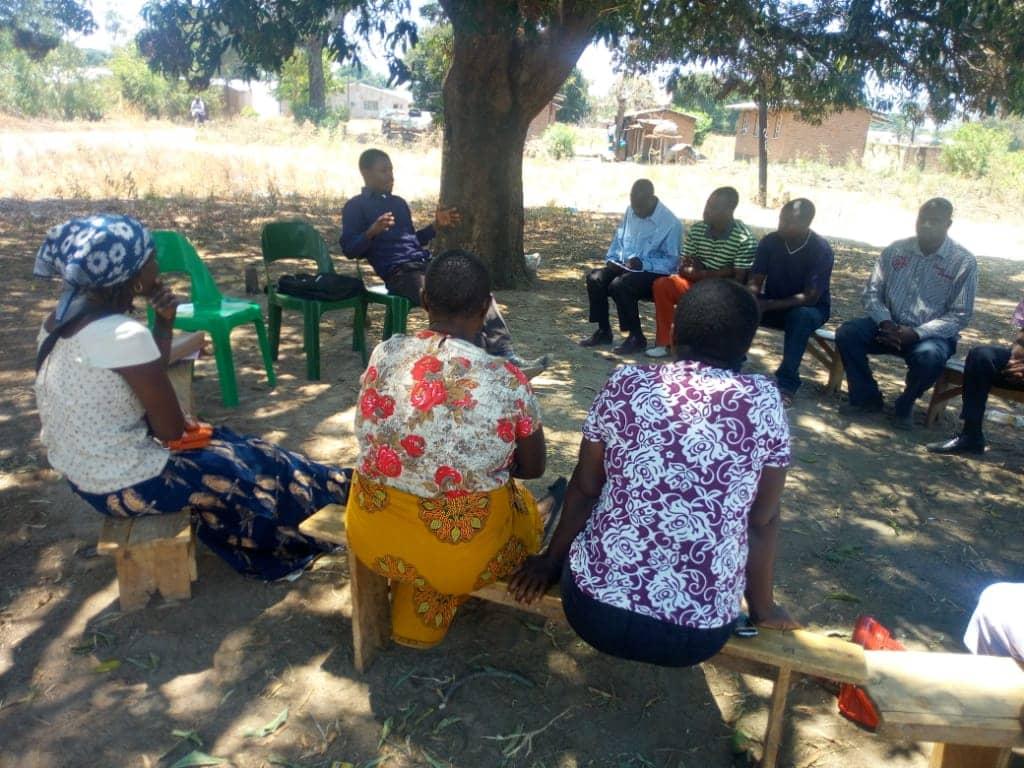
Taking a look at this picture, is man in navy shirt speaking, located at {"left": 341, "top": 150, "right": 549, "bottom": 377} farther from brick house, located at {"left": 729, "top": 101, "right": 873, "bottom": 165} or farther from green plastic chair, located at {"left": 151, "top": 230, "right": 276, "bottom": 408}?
brick house, located at {"left": 729, "top": 101, "right": 873, "bottom": 165}

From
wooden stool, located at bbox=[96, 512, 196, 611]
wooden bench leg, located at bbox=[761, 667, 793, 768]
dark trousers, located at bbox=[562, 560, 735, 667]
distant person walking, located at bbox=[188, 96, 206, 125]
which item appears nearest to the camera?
dark trousers, located at bbox=[562, 560, 735, 667]

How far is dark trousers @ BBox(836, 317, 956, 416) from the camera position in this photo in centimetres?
517

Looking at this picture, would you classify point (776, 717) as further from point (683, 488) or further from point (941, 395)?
point (941, 395)

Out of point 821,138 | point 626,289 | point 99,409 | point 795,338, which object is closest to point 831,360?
point 795,338

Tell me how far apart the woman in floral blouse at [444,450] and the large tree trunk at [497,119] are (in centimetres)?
543

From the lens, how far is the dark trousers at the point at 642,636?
2.11 m

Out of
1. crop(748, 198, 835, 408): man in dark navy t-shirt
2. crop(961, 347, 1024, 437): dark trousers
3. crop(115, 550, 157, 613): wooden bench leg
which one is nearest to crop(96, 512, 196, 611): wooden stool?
crop(115, 550, 157, 613): wooden bench leg

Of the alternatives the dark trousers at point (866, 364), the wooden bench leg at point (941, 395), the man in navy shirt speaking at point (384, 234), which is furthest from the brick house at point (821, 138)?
the man in navy shirt speaking at point (384, 234)

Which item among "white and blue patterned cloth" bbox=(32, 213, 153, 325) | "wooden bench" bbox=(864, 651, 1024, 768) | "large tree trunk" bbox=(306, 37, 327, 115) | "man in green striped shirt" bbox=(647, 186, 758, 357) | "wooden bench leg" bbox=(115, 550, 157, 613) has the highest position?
"large tree trunk" bbox=(306, 37, 327, 115)

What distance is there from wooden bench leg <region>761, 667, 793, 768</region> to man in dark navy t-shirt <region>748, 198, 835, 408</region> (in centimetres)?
359

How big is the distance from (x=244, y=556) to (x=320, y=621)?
0.45m

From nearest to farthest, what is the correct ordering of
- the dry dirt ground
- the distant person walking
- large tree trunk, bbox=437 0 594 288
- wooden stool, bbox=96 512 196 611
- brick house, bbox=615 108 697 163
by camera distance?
1. the dry dirt ground
2. wooden stool, bbox=96 512 196 611
3. large tree trunk, bbox=437 0 594 288
4. the distant person walking
5. brick house, bbox=615 108 697 163

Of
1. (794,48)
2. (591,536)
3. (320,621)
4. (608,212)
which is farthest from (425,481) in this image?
(608,212)

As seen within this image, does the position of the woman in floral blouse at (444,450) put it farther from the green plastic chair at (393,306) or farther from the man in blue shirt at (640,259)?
the man in blue shirt at (640,259)
